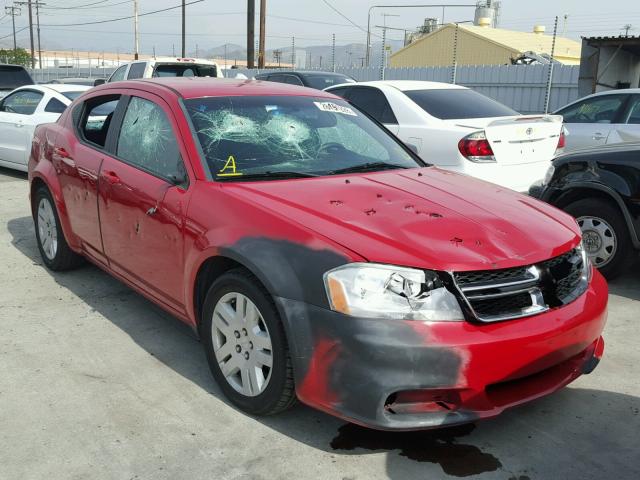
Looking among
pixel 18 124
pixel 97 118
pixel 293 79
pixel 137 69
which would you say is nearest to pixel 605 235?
pixel 97 118

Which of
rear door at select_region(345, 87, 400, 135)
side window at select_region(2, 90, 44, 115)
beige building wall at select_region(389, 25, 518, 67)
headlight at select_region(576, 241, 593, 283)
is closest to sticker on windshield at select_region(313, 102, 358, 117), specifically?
headlight at select_region(576, 241, 593, 283)

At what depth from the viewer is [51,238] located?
209 inches

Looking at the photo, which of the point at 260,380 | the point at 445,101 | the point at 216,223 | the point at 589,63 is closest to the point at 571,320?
the point at 260,380

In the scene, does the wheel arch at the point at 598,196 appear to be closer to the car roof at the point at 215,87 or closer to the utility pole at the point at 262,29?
the car roof at the point at 215,87

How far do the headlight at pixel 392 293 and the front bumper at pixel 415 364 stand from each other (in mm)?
48

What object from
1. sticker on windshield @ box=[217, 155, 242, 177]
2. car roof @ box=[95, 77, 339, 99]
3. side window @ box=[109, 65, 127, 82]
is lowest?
sticker on windshield @ box=[217, 155, 242, 177]

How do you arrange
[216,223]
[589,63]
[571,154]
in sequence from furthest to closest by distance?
[589,63] → [571,154] → [216,223]

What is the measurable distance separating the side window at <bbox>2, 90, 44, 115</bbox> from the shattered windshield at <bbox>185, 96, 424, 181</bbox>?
7376 mm

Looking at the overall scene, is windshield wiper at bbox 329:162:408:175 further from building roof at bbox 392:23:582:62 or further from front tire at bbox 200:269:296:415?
building roof at bbox 392:23:582:62

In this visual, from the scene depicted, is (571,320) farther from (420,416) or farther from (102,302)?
(102,302)

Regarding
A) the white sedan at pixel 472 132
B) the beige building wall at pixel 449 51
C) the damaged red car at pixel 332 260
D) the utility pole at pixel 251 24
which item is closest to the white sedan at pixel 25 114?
the white sedan at pixel 472 132

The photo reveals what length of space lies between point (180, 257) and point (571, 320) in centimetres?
197

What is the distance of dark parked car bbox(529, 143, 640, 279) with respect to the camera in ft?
16.6

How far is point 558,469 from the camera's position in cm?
283
